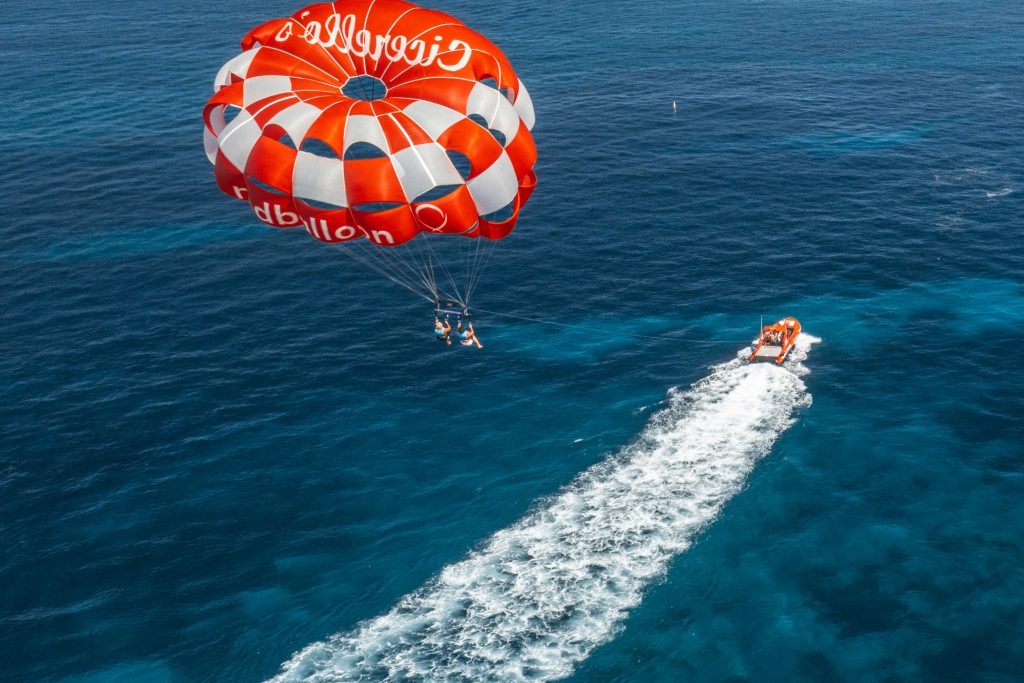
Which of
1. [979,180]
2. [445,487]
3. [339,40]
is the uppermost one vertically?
[339,40]

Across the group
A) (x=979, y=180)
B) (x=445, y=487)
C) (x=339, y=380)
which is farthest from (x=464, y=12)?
(x=445, y=487)

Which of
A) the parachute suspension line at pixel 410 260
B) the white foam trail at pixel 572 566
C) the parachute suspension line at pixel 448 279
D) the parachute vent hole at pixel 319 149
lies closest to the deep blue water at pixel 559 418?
the white foam trail at pixel 572 566

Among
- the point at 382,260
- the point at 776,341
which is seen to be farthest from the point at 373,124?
the point at 382,260

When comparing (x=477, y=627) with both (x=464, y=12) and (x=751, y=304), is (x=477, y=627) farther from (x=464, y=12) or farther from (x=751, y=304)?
(x=464, y=12)

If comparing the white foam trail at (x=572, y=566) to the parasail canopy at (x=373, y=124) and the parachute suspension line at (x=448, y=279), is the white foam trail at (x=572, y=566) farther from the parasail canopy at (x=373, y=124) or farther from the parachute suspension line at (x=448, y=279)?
the parachute suspension line at (x=448, y=279)

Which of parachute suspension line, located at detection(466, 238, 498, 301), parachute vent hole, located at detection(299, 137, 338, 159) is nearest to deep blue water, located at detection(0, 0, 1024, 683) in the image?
parachute suspension line, located at detection(466, 238, 498, 301)

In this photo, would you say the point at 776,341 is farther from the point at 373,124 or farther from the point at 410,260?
the point at 373,124
